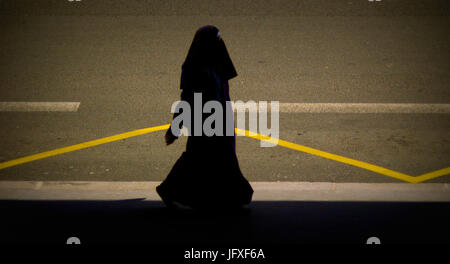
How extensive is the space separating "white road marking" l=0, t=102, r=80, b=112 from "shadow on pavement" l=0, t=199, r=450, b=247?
3053 millimetres

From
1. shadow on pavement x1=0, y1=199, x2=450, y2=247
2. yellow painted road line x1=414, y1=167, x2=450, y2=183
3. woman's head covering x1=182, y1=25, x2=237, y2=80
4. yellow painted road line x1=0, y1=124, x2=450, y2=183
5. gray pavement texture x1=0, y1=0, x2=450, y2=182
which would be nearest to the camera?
shadow on pavement x1=0, y1=199, x2=450, y2=247

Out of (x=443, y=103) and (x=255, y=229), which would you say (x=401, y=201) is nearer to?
(x=255, y=229)

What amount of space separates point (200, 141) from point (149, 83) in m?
4.43

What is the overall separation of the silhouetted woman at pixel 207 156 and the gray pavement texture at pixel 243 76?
1.36m

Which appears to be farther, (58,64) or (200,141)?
(58,64)

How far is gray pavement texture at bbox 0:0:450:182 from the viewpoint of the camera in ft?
25.7

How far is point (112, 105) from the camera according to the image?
9477 mm

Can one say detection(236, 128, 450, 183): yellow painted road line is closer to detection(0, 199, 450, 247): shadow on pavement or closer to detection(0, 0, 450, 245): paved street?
detection(0, 0, 450, 245): paved street

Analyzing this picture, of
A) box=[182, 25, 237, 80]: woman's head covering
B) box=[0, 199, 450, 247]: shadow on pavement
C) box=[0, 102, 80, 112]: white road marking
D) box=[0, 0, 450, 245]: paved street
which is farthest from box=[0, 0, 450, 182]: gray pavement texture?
box=[182, 25, 237, 80]: woman's head covering

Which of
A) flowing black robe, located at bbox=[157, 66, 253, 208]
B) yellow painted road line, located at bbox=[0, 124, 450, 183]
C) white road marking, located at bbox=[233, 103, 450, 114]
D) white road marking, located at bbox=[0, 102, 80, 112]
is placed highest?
white road marking, located at bbox=[0, 102, 80, 112]

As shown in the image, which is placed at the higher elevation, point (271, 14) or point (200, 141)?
point (271, 14)

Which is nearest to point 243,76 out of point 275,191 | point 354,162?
point 354,162

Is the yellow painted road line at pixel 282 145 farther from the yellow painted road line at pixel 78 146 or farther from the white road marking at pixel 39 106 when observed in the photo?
the white road marking at pixel 39 106
